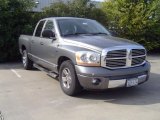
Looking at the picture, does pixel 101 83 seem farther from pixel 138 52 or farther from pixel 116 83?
pixel 138 52

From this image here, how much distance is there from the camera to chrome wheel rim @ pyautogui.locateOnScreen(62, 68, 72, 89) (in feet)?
23.1

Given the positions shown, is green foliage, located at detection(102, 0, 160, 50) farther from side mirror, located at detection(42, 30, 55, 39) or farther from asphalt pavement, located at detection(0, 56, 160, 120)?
side mirror, located at detection(42, 30, 55, 39)

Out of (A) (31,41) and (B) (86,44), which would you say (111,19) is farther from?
(B) (86,44)

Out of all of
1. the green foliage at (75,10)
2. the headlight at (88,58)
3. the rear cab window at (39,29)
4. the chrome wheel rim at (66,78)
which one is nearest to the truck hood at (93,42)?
the headlight at (88,58)

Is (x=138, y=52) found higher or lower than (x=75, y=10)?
lower

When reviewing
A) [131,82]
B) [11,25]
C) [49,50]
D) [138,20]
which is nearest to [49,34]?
[49,50]

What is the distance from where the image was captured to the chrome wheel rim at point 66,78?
705 cm

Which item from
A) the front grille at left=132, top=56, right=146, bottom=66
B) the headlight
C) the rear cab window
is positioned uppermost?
the rear cab window

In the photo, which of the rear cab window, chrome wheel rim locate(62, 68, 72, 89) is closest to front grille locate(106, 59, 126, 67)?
chrome wheel rim locate(62, 68, 72, 89)

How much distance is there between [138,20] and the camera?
14.8m

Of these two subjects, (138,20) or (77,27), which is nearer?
(77,27)

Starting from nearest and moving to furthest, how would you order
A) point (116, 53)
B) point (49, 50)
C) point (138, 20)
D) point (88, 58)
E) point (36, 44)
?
point (88, 58) < point (116, 53) < point (49, 50) < point (36, 44) < point (138, 20)

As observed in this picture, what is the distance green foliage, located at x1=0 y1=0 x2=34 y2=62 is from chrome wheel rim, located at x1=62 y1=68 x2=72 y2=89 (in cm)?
551

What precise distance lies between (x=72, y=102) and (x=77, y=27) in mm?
2346
